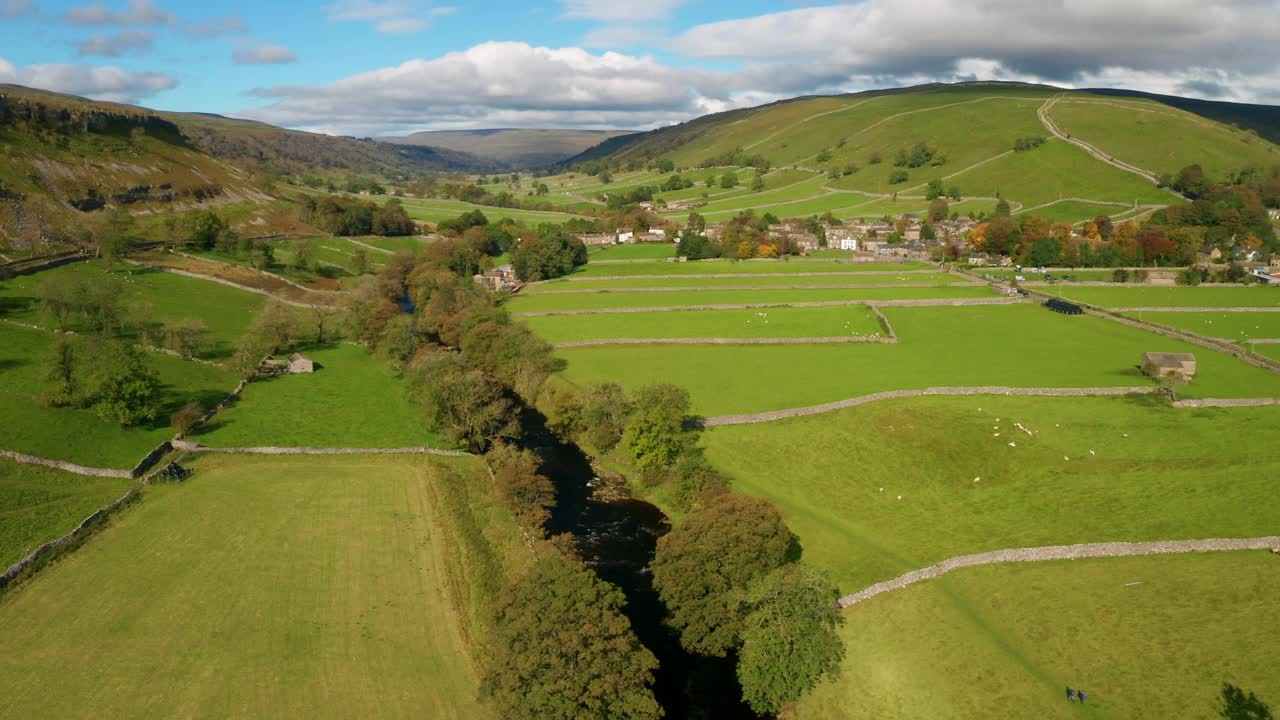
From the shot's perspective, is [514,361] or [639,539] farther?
[514,361]

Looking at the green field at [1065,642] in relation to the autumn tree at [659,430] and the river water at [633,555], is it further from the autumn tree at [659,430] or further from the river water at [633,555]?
the autumn tree at [659,430]

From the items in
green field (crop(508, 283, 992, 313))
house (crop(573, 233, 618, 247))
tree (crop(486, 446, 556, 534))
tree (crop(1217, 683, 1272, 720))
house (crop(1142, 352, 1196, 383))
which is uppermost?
→ house (crop(573, 233, 618, 247))

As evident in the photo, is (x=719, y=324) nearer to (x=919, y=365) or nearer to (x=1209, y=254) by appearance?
(x=919, y=365)

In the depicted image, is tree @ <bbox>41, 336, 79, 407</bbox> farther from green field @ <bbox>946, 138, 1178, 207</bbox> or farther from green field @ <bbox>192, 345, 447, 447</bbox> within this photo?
green field @ <bbox>946, 138, 1178, 207</bbox>

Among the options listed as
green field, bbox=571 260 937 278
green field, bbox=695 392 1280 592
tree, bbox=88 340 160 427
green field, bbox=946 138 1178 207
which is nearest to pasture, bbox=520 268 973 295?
green field, bbox=571 260 937 278

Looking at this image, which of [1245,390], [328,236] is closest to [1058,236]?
[1245,390]

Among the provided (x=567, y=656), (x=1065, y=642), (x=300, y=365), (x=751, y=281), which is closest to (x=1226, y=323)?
(x=751, y=281)

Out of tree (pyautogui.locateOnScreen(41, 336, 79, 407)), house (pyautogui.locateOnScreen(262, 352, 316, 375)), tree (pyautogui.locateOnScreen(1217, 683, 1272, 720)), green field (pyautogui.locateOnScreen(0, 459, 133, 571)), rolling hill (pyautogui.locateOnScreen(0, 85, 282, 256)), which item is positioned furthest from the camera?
rolling hill (pyautogui.locateOnScreen(0, 85, 282, 256))

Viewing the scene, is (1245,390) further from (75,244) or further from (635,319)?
(75,244)
